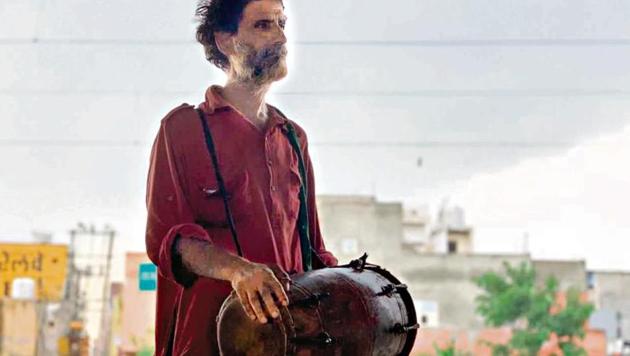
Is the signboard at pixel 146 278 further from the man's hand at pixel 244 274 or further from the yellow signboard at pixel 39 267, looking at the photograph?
the yellow signboard at pixel 39 267

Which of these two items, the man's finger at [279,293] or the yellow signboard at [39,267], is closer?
the man's finger at [279,293]

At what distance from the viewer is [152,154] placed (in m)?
1.63

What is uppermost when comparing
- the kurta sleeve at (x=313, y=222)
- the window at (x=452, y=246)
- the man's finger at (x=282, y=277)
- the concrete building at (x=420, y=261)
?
the window at (x=452, y=246)

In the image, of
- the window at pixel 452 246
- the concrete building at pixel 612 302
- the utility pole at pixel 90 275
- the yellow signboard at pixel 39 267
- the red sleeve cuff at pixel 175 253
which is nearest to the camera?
the red sleeve cuff at pixel 175 253

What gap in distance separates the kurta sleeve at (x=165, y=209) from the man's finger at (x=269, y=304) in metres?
0.20

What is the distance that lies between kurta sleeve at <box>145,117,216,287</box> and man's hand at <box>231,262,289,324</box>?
0.17 meters

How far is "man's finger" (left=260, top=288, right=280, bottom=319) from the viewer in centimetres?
136

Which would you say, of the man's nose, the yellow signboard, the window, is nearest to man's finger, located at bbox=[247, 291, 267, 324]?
the man's nose

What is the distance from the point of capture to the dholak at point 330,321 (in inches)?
54.0

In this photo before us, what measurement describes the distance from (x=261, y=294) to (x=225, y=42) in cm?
48

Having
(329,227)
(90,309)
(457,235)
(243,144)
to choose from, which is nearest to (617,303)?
(457,235)

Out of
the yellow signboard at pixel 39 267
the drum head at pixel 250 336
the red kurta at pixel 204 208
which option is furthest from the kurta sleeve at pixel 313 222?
the yellow signboard at pixel 39 267

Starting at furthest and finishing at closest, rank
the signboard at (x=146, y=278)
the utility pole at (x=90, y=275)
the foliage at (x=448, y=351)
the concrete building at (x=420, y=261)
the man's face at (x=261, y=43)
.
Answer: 1. the concrete building at (x=420, y=261)
2. the foliage at (x=448, y=351)
3. the utility pole at (x=90, y=275)
4. the signboard at (x=146, y=278)
5. the man's face at (x=261, y=43)

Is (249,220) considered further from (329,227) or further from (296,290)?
(329,227)
